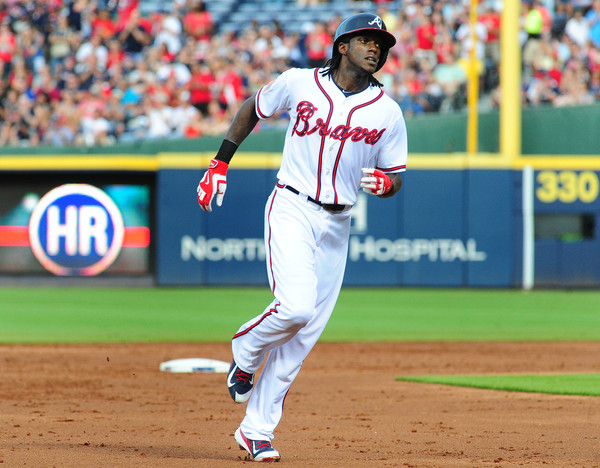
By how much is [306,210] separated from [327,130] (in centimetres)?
32

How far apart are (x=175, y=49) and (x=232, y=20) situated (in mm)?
1634

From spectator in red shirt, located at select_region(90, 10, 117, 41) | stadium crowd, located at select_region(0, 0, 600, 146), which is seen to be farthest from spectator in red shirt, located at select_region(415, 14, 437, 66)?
spectator in red shirt, located at select_region(90, 10, 117, 41)

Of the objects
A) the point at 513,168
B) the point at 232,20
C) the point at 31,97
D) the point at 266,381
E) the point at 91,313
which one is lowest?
the point at 91,313

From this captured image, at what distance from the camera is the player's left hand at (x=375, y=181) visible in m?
3.87

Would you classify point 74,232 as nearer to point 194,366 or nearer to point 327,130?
point 194,366

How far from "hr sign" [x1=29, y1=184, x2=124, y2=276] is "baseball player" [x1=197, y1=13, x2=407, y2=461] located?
10.5 m

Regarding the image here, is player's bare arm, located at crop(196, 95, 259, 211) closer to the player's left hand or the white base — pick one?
the player's left hand

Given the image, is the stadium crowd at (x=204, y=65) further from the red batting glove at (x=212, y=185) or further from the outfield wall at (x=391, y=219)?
the red batting glove at (x=212, y=185)

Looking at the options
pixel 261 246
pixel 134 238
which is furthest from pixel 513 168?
pixel 134 238

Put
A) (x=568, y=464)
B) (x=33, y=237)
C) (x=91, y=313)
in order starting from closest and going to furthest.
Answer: (x=568, y=464) → (x=91, y=313) → (x=33, y=237)

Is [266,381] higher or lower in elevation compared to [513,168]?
lower

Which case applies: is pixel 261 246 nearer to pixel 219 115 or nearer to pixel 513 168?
pixel 219 115

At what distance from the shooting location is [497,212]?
14398 mm

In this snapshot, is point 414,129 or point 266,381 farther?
point 414,129
